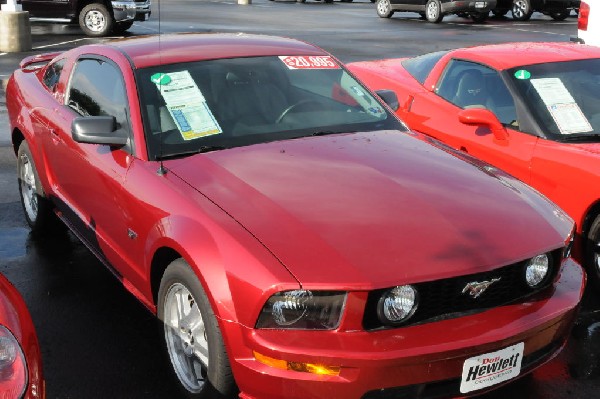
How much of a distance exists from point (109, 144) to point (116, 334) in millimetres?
1028

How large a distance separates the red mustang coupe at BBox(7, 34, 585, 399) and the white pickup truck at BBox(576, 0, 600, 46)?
6.13 metres

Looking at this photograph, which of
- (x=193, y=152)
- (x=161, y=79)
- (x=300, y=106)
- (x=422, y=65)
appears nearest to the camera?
(x=193, y=152)

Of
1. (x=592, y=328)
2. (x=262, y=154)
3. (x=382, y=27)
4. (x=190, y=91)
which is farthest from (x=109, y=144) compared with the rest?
(x=382, y=27)


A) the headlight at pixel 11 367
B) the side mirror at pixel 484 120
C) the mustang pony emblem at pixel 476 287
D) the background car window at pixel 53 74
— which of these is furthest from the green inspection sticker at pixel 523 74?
the headlight at pixel 11 367

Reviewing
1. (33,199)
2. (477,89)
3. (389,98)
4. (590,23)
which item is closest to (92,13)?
(590,23)

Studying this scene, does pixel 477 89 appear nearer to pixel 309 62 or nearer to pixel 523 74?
pixel 523 74

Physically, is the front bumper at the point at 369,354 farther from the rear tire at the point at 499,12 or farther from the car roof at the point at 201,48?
the rear tire at the point at 499,12

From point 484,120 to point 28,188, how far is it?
330 cm

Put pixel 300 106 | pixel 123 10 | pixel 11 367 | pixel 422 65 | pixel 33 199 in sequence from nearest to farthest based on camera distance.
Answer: pixel 11 367
pixel 300 106
pixel 33 199
pixel 422 65
pixel 123 10

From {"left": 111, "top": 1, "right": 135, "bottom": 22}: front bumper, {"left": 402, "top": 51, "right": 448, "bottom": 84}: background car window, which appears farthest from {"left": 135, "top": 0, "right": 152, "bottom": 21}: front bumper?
{"left": 402, "top": 51, "right": 448, "bottom": 84}: background car window

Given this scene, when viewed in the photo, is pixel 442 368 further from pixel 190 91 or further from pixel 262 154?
pixel 190 91

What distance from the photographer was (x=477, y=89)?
6.35m

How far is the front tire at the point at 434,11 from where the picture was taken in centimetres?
2528

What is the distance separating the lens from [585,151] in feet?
17.0
